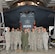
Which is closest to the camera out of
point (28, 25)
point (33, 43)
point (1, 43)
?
point (33, 43)

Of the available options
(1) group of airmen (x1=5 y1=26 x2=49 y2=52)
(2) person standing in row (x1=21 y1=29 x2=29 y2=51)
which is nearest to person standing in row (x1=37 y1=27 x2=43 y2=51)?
(1) group of airmen (x1=5 y1=26 x2=49 y2=52)

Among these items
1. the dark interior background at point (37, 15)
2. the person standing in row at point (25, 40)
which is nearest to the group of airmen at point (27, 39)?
the person standing in row at point (25, 40)

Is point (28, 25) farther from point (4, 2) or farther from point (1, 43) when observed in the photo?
point (4, 2)

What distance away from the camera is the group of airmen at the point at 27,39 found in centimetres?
354

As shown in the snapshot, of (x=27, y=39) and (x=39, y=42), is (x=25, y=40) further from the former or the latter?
(x=39, y=42)

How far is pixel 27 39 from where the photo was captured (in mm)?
3551

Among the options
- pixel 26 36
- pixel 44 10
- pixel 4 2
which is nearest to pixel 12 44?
pixel 26 36

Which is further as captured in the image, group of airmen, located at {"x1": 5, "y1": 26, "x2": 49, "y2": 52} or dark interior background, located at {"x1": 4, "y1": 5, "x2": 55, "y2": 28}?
dark interior background, located at {"x1": 4, "y1": 5, "x2": 55, "y2": 28}

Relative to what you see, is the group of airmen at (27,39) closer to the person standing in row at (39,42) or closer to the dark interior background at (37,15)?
the person standing in row at (39,42)

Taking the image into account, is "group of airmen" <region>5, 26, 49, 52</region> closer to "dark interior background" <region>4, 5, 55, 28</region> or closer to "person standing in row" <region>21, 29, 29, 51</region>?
"person standing in row" <region>21, 29, 29, 51</region>

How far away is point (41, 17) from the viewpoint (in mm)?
4309

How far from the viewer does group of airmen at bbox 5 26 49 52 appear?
3.54 m

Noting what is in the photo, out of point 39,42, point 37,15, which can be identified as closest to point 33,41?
point 39,42

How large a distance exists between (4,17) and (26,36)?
3.61 ft
